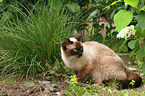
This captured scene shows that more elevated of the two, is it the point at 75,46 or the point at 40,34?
the point at 40,34

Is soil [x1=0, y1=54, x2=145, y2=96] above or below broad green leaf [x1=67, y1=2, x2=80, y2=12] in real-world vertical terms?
below

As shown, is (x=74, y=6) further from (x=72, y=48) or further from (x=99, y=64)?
(x=99, y=64)

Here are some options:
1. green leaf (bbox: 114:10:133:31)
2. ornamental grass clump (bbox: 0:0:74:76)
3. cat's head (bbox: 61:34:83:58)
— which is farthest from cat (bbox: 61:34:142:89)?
green leaf (bbox: 114:10:133:31)

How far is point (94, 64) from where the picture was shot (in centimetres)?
262

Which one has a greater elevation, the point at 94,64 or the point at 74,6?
the point at 74,6

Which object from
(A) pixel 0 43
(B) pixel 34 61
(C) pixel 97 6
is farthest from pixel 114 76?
(A) pixel 0 43

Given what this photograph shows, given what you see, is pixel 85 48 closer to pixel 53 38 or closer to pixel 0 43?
pixel 53 38

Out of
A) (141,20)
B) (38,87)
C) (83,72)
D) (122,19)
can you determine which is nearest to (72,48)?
(83,72)

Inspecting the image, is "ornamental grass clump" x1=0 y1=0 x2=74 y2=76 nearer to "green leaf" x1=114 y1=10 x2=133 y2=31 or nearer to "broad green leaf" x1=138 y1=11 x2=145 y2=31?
"green leaf" x1=114 y1=10 x2=133 y2=31

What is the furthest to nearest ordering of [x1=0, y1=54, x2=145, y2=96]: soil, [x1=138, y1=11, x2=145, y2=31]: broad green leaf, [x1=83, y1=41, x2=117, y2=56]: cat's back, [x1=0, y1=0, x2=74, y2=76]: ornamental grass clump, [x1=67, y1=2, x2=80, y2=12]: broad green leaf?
[x1=67, y1=2, x2=80, y2=12]: broad green leaf
[x1=0, y1=0, x2=74, y2=76]: ornamental grass clump
[x1=83, y1=41, x2=117, y2=56]: cat's back
[x1=0, y1=54, x2=145, y2=96]: soil
[x1=138, y1=11, x2=145, y2=31]: broad green leaf

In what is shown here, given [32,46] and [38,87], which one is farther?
[32,46]

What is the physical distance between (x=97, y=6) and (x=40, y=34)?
143 cm

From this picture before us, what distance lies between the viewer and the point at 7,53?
2918 millimetres

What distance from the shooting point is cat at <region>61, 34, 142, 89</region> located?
250 centimetres
